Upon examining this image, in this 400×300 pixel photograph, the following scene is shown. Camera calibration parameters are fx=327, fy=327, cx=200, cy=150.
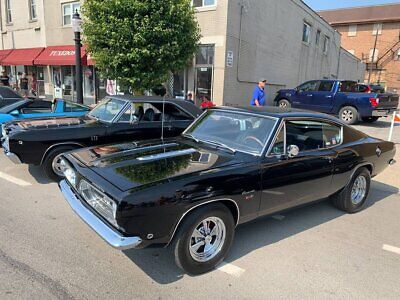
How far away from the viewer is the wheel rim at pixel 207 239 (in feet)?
10.1

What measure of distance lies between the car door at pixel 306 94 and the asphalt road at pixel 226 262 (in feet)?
34.7

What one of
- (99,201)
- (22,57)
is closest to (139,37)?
(99,201)

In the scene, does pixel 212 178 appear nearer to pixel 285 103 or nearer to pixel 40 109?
pixel 40 109

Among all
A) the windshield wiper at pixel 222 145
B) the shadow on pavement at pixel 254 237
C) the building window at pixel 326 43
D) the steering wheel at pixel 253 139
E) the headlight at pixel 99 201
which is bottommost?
the shadow on pavement at pixel 254 237

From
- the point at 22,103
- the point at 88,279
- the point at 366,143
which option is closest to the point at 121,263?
the point at 88,279

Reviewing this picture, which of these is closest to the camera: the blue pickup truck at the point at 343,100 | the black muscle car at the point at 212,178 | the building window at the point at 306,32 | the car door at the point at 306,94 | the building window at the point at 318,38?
the black muscle car at the point at 212,178

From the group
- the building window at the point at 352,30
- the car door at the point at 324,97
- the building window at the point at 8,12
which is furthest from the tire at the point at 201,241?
the building window at the point at 352,30

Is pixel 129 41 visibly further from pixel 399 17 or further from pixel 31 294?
pixel 399 17

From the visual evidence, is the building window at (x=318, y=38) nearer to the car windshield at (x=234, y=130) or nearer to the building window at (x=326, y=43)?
the building window at (x=326, y=43)

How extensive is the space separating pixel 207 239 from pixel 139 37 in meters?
8.63

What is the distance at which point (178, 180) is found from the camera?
289 centimetres

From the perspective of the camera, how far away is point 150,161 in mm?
3396

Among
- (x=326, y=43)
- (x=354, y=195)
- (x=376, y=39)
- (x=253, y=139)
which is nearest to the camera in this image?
(x=253, y=139)

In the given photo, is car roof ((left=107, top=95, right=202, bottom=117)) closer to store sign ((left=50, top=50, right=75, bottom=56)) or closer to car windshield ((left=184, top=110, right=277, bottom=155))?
car windshield ((left=184, top=110, right=277, bottom=155))
